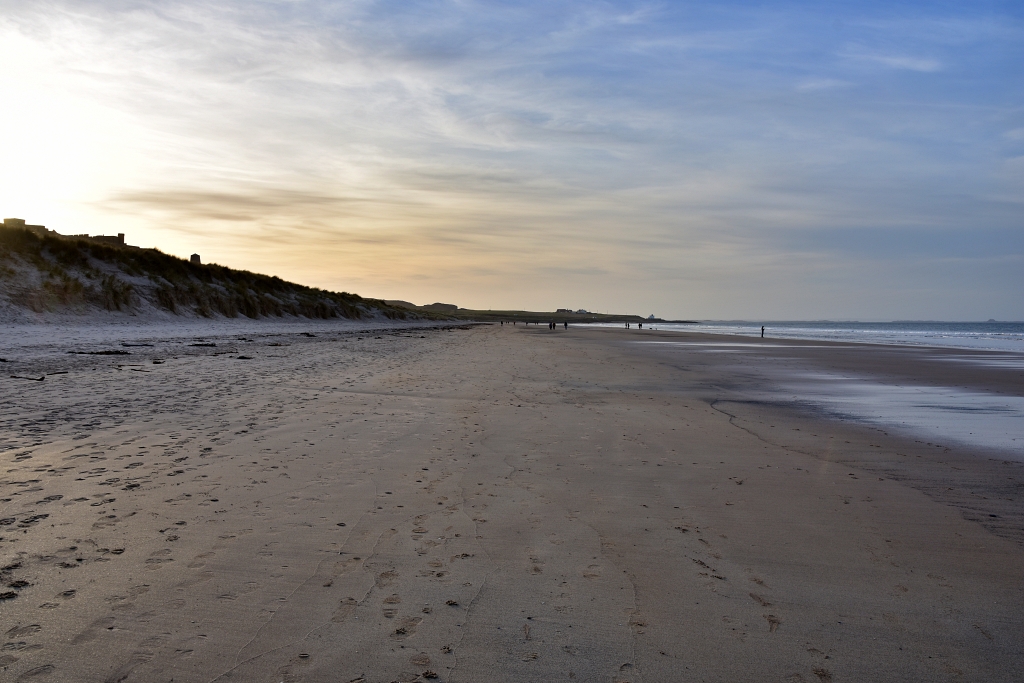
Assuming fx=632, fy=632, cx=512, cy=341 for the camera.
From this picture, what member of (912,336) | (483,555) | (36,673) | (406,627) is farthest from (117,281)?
(912,336)

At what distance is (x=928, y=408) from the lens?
11.9m

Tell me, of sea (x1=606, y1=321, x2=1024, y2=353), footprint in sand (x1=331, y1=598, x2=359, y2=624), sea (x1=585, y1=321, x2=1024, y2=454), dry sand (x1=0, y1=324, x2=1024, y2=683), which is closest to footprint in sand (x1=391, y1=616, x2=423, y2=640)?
dry sand (x1=0, y1=324, x2=1024, y2=683)

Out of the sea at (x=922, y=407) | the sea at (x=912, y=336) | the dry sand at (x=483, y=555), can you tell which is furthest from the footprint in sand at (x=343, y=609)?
the sea at (x=912, y=336)

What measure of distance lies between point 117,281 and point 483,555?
38.6 metres

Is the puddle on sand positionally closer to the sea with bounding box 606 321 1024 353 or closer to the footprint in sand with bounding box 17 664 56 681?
the footprint in sand with bounding box 17 664 56 681

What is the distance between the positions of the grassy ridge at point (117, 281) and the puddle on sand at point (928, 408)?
105 feet

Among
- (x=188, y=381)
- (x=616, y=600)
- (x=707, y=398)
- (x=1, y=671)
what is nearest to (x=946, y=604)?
(x=616, y=600)

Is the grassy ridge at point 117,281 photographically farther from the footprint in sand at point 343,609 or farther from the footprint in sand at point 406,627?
the footprint in sand at point 406,627

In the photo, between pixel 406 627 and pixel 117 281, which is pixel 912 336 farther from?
pixel 406 627

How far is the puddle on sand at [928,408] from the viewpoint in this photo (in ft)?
29.6

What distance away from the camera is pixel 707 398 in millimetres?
13133

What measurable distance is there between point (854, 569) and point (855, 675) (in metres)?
1.39

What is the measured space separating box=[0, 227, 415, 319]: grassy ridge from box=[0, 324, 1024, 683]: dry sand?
2663cm

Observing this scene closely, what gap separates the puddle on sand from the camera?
9.01 metres
